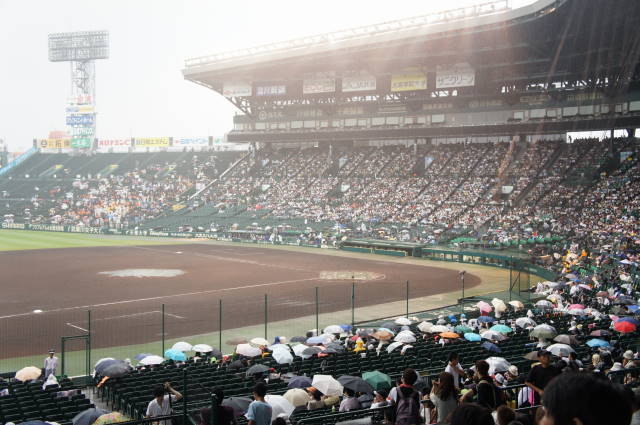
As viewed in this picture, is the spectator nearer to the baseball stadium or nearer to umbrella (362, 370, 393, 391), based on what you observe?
the baseball stadium

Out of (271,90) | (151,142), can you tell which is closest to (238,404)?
(271,90)

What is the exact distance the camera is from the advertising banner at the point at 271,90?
82688 mm

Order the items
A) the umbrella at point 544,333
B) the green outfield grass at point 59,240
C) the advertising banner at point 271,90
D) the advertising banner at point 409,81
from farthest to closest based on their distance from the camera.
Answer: the advertising banner at point 271,90 < the advertising banner at point 409,81 < the green outfield grass at point 59,240 < the umbrella at point 544,333

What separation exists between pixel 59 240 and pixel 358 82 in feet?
138

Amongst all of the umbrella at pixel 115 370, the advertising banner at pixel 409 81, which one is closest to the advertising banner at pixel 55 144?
the advertising banner at pixel 409 81

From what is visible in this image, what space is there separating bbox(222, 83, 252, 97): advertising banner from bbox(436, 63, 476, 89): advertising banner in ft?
91.6

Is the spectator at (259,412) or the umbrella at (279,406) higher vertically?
the spectator at (259,412)

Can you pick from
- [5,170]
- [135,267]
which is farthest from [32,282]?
[5,170]

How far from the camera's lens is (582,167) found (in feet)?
208

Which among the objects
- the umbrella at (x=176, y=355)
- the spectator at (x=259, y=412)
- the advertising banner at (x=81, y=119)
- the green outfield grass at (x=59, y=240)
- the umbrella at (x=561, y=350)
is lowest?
the green outfield grass at (x=59, y=240)

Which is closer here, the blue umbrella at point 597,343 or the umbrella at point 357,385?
the umbrella at point 357,385

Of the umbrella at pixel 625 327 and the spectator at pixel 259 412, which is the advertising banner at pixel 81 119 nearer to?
the umbrella at pixel 625 327

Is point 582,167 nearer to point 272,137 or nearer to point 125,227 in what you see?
point 272,137

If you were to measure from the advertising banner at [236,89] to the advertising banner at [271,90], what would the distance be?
148cm
